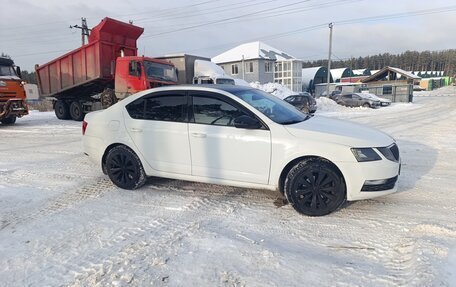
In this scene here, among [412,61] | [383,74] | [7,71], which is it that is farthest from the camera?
[412,61]

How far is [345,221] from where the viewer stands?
3932mm

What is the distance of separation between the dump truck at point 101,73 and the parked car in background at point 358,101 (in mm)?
21719

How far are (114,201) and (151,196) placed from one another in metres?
0.51

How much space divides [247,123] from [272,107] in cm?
69

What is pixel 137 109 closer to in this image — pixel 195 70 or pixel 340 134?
pixel 340 134

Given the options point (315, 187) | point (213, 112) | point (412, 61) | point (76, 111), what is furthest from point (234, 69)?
→ point (412, 61)

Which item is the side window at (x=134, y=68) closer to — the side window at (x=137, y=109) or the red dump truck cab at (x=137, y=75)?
the red dump truck cab at (x=137, y=75)

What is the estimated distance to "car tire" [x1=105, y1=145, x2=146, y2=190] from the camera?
5117 mm

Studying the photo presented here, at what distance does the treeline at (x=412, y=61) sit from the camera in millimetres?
130012

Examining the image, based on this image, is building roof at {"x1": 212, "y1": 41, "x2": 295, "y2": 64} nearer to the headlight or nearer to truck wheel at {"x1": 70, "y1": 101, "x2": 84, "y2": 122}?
truck wheel at {"x1": 70, "y1": 101, "x2": 84, "y2": 122}

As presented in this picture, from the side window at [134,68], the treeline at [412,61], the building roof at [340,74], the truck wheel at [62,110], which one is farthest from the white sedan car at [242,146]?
the treeline at [412,61]

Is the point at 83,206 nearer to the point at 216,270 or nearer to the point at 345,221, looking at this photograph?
the point at 216,270

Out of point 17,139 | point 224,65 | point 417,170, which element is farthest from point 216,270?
point 224,65

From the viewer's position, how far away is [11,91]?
1352cm
